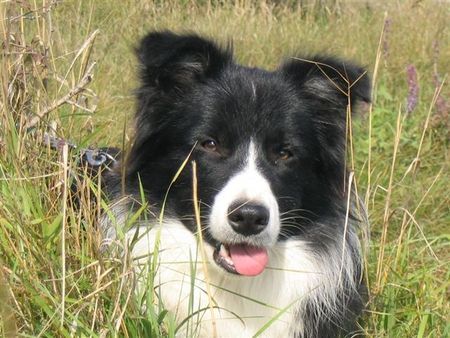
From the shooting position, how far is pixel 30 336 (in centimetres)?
229

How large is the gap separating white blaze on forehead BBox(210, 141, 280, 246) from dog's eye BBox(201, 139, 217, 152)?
0.19 meters

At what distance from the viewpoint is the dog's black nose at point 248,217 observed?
97.9 inches

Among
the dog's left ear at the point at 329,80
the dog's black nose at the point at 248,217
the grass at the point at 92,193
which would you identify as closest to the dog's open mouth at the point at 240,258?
the dog's black nose at the point at 248,217

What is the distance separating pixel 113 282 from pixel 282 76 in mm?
1149

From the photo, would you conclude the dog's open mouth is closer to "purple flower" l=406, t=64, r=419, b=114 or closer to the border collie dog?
the border collie dog

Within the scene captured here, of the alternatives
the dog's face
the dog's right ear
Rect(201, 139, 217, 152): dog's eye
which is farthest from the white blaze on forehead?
the dog's right ear

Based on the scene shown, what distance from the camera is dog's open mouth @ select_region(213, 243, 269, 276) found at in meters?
2.68

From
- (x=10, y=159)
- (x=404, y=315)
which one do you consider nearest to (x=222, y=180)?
(x=10, y=159)

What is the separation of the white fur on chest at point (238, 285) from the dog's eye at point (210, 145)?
0.31 meters

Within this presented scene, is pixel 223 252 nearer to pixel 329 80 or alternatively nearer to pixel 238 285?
pixel 238 285

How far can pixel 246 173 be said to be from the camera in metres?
2.66

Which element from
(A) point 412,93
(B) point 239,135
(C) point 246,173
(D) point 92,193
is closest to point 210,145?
(B) point 239,135

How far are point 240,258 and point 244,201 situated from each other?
29cm

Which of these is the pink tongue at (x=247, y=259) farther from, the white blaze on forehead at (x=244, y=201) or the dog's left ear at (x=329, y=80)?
the dog's left ear at (x=329, y=80)
